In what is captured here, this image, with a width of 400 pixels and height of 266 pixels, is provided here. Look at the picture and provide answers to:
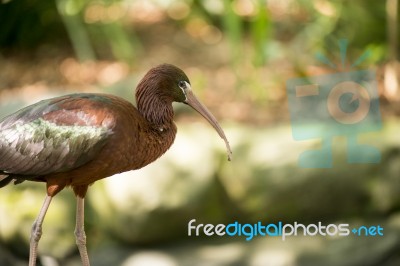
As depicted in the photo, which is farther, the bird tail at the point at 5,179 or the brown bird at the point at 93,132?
the bird tail at the point at 5,179

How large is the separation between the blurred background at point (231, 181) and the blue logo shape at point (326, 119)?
0.20 feet

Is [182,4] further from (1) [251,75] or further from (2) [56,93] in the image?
(2) [56,93]

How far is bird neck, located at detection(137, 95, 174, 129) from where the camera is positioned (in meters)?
2.01

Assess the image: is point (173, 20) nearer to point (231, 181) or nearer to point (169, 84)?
point (231, 181)

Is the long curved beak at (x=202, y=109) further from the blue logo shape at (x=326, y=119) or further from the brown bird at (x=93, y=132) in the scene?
the blue logo shape at (x=326, y=119)

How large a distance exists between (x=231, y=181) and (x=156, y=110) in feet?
7.25

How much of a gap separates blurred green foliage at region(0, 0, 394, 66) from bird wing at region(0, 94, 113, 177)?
2.55m

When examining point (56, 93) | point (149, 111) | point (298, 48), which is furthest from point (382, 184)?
point (149, 111)

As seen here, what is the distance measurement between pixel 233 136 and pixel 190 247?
2.20 feet

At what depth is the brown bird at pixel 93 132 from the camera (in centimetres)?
200

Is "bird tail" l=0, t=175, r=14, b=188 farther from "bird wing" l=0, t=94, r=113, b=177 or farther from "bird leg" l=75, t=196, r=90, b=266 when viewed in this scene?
"bird leg" l=75, t=196, r=90, b=266

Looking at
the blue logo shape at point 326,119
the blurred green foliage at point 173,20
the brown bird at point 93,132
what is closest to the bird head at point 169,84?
the brown bird at point 93,132

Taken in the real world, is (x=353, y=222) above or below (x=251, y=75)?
below

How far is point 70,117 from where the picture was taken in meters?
2.04
